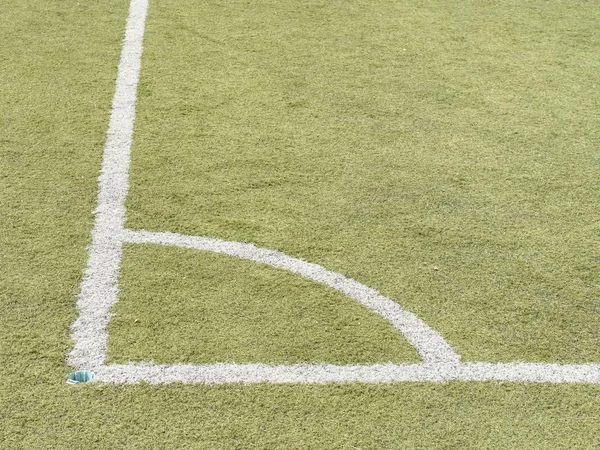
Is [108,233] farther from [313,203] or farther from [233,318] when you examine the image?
[313,203]

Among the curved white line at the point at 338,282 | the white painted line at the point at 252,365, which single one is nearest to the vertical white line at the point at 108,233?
the white painted line at the point at 252,365

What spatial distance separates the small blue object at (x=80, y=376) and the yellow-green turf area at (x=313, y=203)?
5 cm

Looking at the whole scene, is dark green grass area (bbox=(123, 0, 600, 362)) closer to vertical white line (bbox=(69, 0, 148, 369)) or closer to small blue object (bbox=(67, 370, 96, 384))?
vertical white line (bbox=(69, 0, 148, 369))

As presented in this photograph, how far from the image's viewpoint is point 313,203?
411 cm

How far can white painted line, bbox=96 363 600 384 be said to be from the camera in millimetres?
3053

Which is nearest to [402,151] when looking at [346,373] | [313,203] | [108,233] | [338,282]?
[313,203]

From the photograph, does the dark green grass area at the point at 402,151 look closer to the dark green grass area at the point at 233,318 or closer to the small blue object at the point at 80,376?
the dark green grass area at the point at 233,318

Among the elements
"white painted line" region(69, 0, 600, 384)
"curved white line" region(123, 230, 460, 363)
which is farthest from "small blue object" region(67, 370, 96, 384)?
"curved white line" region(123, 230, 460, 363)

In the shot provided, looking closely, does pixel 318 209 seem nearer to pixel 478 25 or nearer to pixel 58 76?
pixel 58 76

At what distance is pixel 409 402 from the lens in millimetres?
3014

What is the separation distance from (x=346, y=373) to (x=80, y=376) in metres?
0.94

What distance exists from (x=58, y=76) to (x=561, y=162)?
298cm

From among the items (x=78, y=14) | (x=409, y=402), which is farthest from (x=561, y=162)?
(x=78, y=14)

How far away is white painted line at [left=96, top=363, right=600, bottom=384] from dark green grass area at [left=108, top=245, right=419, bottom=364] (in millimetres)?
40
